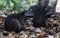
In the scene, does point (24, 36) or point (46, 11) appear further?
point (46, 11)

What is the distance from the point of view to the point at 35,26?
4.77 m

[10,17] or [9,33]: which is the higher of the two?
[10,17]

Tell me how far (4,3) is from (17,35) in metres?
1.23

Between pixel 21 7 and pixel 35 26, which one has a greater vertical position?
pixel 21 7

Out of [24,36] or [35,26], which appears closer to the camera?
[24,36]

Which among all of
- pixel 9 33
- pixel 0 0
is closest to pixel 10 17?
pixel 9 33

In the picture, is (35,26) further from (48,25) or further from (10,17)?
(10,17)

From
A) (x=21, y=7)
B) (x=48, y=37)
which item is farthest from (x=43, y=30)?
(x=21, y=7)

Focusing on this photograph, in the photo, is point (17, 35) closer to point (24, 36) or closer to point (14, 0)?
point (24, 36)

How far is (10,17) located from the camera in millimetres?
4316

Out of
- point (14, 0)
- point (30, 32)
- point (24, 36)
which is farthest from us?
point (14, 0)

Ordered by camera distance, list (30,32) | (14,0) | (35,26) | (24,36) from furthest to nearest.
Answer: (14,0) → (35,26) → (30,32) → (24,36)

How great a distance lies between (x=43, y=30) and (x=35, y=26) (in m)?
0.30

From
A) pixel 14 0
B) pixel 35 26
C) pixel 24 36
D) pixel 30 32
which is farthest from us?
pixel 14 0
